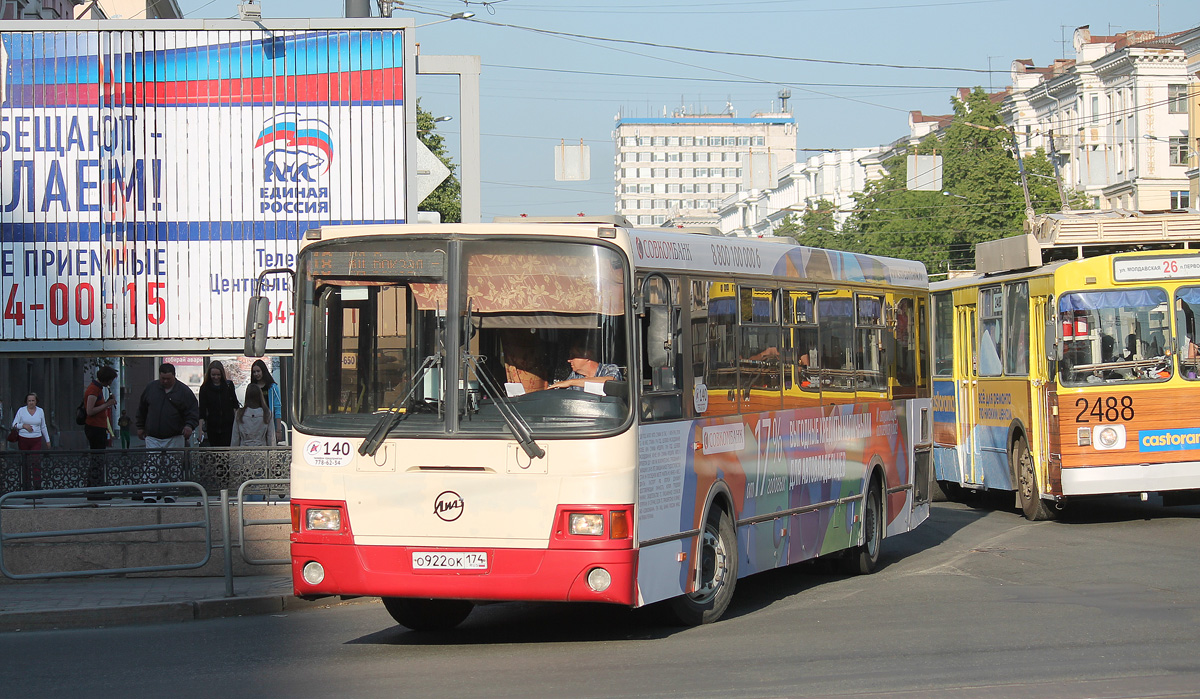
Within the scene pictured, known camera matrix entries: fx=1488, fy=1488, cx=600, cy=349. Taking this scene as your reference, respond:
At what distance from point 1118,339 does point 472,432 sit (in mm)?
10230

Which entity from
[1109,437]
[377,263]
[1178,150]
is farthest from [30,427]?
[1178,150]

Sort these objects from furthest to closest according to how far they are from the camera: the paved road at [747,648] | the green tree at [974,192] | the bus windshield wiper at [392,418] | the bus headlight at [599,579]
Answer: the green tree at [974,192], the bus windshield wiper at [392,418], the bus headlight at [599,579], the paved road at [747,648]

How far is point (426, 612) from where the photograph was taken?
10234 millimetres

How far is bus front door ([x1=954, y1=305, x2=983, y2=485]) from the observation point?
1983 cm

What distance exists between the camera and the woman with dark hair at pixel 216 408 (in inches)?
630

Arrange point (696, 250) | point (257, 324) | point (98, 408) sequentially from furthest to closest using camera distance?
point (98, 408)
point (696, 250)
point (257, 324)

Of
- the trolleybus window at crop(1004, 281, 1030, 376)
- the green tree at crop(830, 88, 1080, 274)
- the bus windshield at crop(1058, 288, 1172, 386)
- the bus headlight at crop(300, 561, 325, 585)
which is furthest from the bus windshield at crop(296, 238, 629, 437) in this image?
the green tree at crop(830, 88, 1080, 274)

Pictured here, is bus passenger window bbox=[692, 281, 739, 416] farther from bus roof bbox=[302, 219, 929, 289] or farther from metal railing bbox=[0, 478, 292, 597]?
metal railing bbox=[0, 478, 292, 597]

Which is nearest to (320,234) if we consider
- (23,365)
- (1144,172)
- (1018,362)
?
(1018,362)

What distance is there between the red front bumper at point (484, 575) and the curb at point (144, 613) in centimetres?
236

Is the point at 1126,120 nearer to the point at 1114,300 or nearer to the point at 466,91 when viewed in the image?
the point at 1114,300

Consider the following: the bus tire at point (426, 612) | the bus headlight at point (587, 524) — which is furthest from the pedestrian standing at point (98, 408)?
the bus headlight at point (587, 524)

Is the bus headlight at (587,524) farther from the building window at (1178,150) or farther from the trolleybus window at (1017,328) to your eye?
the building window at (1178,150)

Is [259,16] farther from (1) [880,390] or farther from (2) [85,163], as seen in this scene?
(1) [880,390]
